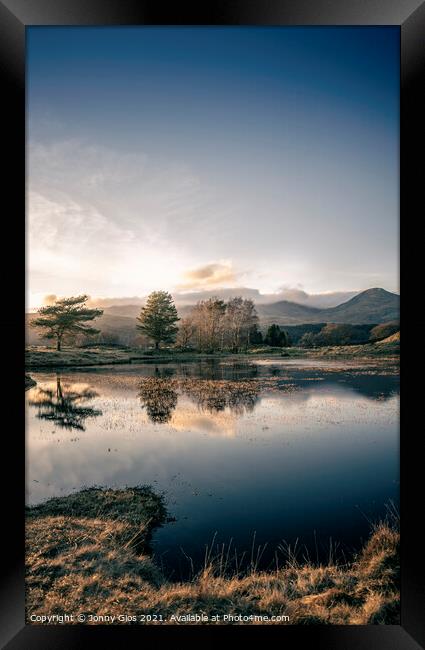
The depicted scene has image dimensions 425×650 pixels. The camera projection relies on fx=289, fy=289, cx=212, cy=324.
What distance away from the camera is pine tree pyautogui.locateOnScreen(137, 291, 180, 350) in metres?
4.86

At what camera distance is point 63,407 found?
14.8ft

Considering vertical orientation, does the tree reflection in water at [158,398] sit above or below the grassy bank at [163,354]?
below

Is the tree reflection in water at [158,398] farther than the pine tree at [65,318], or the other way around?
the tree reflection in water at [158,398]

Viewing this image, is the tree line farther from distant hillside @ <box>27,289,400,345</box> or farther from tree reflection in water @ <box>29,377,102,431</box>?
tree reflection in water @ <box>29,377,102,431</box>

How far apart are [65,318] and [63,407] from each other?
1530 mm

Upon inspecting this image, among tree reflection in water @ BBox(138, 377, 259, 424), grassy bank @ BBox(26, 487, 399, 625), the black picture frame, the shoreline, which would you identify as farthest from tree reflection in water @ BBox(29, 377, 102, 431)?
the black picture frame

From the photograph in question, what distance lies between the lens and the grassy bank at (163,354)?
4.80 meters

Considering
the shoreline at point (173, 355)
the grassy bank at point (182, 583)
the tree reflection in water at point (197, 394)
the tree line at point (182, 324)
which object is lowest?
the grassy bank at point (182, 583)

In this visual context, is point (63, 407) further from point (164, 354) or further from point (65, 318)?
point (164, 354)
